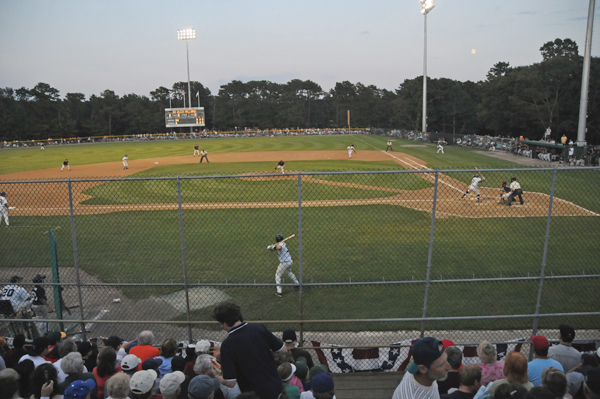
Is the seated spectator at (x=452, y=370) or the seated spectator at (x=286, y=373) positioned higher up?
the seated spectator at (x=286, y=373)

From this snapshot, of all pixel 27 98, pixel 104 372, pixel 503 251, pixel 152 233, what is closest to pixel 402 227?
pixel 503 251

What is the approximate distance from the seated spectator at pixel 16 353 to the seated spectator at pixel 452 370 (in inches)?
239

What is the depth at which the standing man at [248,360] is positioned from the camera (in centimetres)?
416

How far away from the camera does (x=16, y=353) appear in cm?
640

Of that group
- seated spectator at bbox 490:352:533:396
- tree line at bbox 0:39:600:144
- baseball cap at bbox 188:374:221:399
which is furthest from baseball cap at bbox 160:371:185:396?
tree line at bbox 0:39:600:144

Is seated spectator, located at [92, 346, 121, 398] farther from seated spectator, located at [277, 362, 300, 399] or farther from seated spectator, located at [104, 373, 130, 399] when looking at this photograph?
seated spectator, located at [277, 362, 300, 399]

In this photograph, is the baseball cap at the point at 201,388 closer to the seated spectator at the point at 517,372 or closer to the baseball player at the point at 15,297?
the seated spectator at the point at 517,372

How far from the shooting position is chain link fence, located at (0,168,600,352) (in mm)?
8742

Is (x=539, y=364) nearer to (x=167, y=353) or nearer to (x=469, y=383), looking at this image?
(x=469, y=383)

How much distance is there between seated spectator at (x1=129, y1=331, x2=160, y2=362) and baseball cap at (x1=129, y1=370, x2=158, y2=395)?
1.44 metres

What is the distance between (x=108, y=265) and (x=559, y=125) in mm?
63378

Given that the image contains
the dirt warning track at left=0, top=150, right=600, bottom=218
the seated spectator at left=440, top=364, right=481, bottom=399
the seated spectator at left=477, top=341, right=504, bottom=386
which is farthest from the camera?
the dirt warning track at left=0, top=150, right=600, bottom=218

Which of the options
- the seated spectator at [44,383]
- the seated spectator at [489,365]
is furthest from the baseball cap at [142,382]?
the seated spectator at [489,365]

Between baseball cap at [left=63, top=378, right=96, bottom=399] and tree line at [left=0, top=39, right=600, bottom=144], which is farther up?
tree line at [left=0, top=39, right=600, bottom=144]
